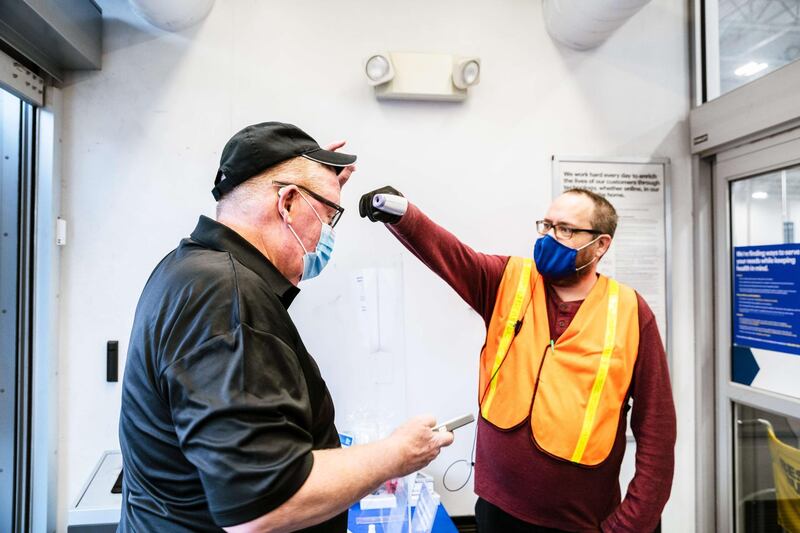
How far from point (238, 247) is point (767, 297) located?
7.06ft

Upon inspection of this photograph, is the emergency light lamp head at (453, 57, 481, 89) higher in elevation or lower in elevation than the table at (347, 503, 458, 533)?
higher

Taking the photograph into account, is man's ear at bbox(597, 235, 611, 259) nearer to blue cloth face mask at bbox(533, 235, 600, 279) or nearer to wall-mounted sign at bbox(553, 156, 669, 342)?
blue cloth face mask at bbox(533, 235, 600, 279)

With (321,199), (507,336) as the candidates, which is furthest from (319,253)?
(507,336)

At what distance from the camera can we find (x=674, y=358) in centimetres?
220

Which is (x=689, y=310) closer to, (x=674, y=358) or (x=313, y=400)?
(x=674, y=358)

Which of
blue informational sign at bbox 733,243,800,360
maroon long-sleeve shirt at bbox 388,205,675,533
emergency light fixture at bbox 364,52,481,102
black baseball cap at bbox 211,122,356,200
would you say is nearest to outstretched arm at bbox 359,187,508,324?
maroon long-sleeve shirt at bbox 388,205,675,533

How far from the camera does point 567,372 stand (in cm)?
129

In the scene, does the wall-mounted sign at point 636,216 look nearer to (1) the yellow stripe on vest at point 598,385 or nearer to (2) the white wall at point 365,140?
(2) the white wall at point 365,140

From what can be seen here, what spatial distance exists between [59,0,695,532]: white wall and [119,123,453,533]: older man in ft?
3.65

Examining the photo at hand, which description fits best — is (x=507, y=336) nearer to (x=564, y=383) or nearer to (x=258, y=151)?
(x=564, y=383)

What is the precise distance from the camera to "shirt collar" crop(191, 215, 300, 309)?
822 millimetres

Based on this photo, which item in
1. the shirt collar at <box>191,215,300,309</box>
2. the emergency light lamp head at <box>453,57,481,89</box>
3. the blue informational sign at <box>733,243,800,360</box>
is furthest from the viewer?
the emergency light lamp head at <box>453,57,481,89</box>

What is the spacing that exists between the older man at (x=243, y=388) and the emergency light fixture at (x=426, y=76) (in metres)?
1.15

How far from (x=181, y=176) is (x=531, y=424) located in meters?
1.66
